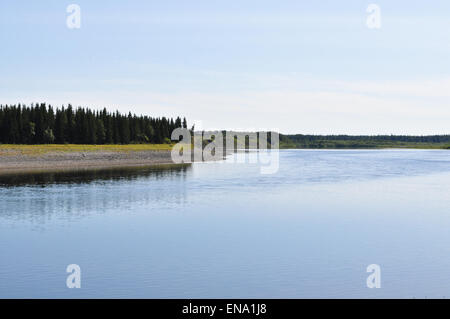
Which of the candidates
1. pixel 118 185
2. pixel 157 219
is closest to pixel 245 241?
pixel 157 219

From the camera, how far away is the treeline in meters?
101

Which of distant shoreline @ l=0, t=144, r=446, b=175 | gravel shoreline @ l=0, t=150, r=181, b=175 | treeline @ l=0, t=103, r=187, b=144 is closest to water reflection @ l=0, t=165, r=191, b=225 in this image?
gravel shoreline @ l=0, t=150, r=181, b=175

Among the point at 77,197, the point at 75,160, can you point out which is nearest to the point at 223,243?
the point at 77,197

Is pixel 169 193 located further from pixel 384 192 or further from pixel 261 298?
pixel 261 298

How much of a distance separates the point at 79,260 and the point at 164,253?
3755 millimetres

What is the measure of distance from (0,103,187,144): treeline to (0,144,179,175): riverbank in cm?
1216

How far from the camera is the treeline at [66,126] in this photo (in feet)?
332

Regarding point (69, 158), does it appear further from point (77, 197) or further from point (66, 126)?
point (77, 197)

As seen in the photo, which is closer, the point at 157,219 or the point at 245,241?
the point at 245,241

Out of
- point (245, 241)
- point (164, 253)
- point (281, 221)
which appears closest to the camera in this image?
point (164, 253)

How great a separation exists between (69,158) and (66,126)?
25014 millimetres

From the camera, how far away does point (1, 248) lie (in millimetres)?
22547

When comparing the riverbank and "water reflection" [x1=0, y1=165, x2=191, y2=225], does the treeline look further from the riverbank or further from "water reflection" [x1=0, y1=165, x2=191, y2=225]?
"water reflection" [x1=0, y1=165, x2=191, y2=225]

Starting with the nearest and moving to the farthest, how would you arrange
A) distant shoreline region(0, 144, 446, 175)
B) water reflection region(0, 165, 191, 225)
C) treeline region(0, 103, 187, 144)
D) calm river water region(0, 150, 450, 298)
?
1. calm river water region(0, 150, 450, 298)
2. water reflection region(0, 165, 191, 225)
3. distant shoreline region(0, 144, 446, 175)
4. treeline region(0, 103, 187, 144)
